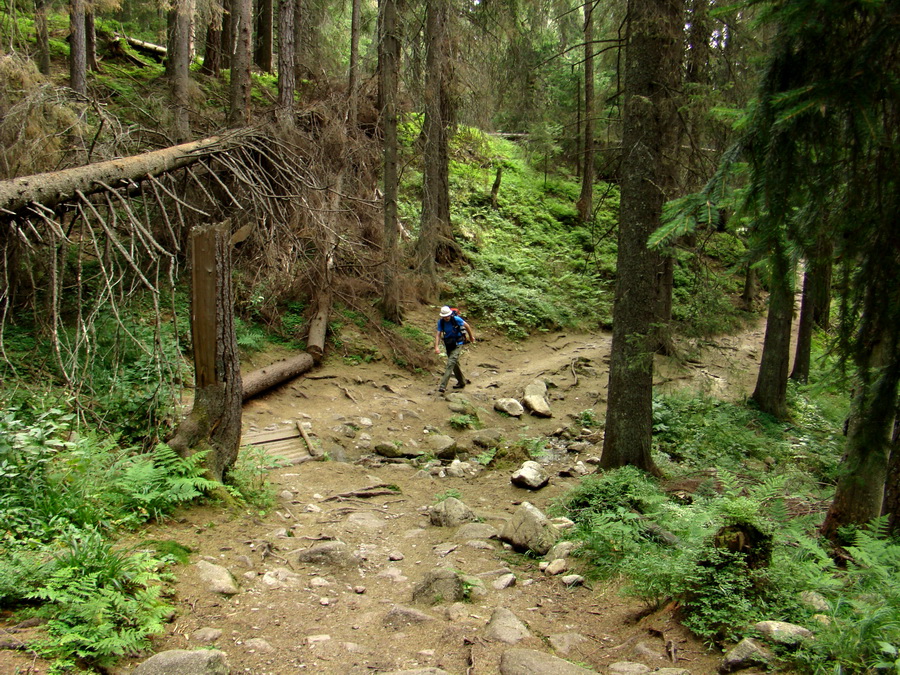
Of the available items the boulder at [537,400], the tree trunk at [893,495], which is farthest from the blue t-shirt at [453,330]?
the tree trunk at [893,495]

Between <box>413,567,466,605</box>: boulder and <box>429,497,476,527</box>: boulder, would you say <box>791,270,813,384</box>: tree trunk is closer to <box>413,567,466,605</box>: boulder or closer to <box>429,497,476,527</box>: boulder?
<box>429,497,476,527</box>: boulder

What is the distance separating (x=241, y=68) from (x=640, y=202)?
773cm

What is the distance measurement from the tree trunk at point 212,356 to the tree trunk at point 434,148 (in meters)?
9.42

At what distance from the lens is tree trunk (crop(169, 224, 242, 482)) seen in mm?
5801

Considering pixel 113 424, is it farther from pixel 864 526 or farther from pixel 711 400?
pixel 711 400

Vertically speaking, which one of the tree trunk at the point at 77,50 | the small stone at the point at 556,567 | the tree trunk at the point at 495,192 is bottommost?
the small stone at the point at 556,567

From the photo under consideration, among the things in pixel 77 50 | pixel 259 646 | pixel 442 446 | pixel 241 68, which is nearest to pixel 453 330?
pixel 442 446

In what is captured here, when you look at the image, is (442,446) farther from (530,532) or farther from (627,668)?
(627,668)

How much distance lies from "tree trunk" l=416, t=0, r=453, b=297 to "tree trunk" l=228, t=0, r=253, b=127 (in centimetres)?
476

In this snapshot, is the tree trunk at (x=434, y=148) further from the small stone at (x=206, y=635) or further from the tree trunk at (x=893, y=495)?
the small stone at (x=206, y=635)

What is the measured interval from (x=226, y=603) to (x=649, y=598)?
10.4ft

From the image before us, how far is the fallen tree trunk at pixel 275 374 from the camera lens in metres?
9.59

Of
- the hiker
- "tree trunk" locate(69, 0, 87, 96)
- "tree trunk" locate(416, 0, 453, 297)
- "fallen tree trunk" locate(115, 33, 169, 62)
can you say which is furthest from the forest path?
"fallen tree trunk" locate(115, 33, 169, 62)

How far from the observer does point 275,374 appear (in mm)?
10234
